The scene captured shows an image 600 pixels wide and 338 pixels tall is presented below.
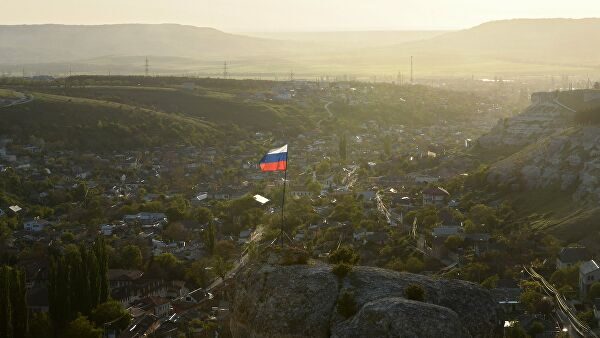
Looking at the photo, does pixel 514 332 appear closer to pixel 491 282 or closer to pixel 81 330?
pixel 491 282

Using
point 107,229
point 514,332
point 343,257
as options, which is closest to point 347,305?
point 343,257

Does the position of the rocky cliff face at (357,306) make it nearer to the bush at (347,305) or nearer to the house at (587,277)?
the bush at (347,305)

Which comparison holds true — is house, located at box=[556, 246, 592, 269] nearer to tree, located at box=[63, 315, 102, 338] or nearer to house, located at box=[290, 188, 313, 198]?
tree, located at box=[63, 315, 102, 338]

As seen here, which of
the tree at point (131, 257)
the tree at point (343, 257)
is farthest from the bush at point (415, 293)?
the tree at point (131, 257)

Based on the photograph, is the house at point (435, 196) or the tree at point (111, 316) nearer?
the tree at point (111, 316)

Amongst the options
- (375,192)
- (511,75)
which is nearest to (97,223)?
(375,192)

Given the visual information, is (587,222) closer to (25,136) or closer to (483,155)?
(483,155)
